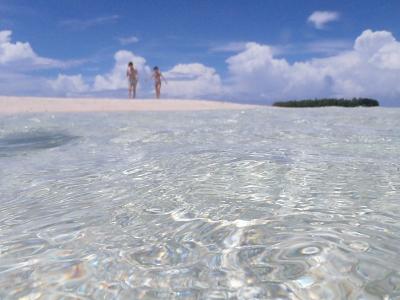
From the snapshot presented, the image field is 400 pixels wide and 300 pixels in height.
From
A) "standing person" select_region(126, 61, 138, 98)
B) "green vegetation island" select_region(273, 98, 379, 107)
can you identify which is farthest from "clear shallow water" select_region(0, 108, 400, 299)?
"green vegetation island" select_region(273, 98, 379, 107)

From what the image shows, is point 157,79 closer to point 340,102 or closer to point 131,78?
point 131,78

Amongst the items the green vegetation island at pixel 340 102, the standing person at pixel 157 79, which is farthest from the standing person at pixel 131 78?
the green vegetation island at pixel 340 102

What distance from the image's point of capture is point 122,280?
1.62 metres

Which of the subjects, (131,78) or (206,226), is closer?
(206,226)

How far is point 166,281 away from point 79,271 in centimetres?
39

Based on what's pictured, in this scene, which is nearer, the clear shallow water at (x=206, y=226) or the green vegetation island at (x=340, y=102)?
the clear shallow water at (x=206, y=226)

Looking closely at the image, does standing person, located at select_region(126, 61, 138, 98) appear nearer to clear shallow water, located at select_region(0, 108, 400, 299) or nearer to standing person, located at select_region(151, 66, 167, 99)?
standing person, located at select_region(151, 66, 167, 99)

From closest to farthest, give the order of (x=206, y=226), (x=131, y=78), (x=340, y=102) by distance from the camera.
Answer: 1. (x=206, y=226)
2. (x=131, y=78)
3. (x=340, y=102)

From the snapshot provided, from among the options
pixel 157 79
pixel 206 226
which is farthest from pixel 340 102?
pixel 206 226

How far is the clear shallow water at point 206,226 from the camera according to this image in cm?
155

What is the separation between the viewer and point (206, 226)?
6.95ft

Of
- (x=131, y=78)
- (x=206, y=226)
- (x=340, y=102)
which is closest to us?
(x=206, y=226)

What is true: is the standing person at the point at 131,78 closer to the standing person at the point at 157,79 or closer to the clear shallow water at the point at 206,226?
the standing person at the point at 157,79

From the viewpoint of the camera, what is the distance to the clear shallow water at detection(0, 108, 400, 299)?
1549 mm
